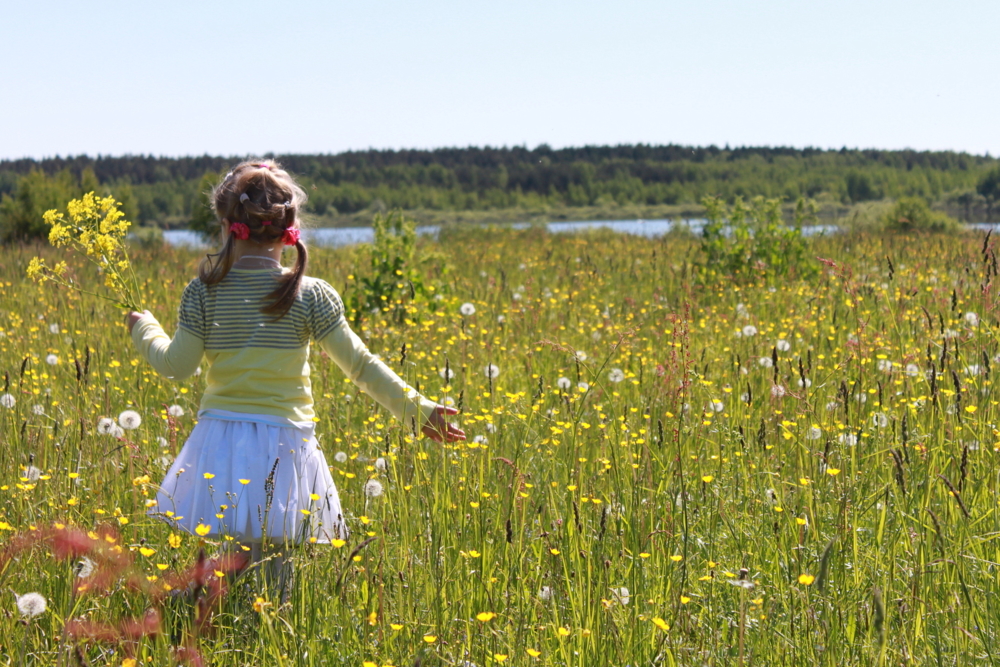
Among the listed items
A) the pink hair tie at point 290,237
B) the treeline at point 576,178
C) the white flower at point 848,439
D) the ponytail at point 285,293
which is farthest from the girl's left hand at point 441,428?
Result: the treeline at point 576,178

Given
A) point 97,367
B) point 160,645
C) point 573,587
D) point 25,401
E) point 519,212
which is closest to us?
point 160,645

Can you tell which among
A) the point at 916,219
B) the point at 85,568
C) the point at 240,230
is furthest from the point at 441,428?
the point at 916,219

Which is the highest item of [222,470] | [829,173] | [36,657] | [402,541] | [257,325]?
[829,173]

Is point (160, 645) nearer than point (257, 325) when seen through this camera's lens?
Yes

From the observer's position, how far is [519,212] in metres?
86.4

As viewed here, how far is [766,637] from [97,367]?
385cm

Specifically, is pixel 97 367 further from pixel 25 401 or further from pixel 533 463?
pixel 533 463

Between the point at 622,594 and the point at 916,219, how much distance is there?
49.7ft

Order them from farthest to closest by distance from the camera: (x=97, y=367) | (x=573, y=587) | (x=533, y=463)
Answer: (x=97, y=367), (x=533, y=463), (x=573, y=587)

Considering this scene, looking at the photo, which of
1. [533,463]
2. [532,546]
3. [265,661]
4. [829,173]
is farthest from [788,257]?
[829,173]

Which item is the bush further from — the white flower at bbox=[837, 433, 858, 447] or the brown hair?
the brown hair

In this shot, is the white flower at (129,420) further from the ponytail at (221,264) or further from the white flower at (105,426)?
the ponytail at (221,264)

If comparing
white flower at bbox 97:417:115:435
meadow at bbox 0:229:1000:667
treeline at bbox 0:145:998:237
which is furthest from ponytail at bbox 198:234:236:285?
treeline at bbox 0:145:998:237

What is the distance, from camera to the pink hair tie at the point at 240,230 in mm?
2496
